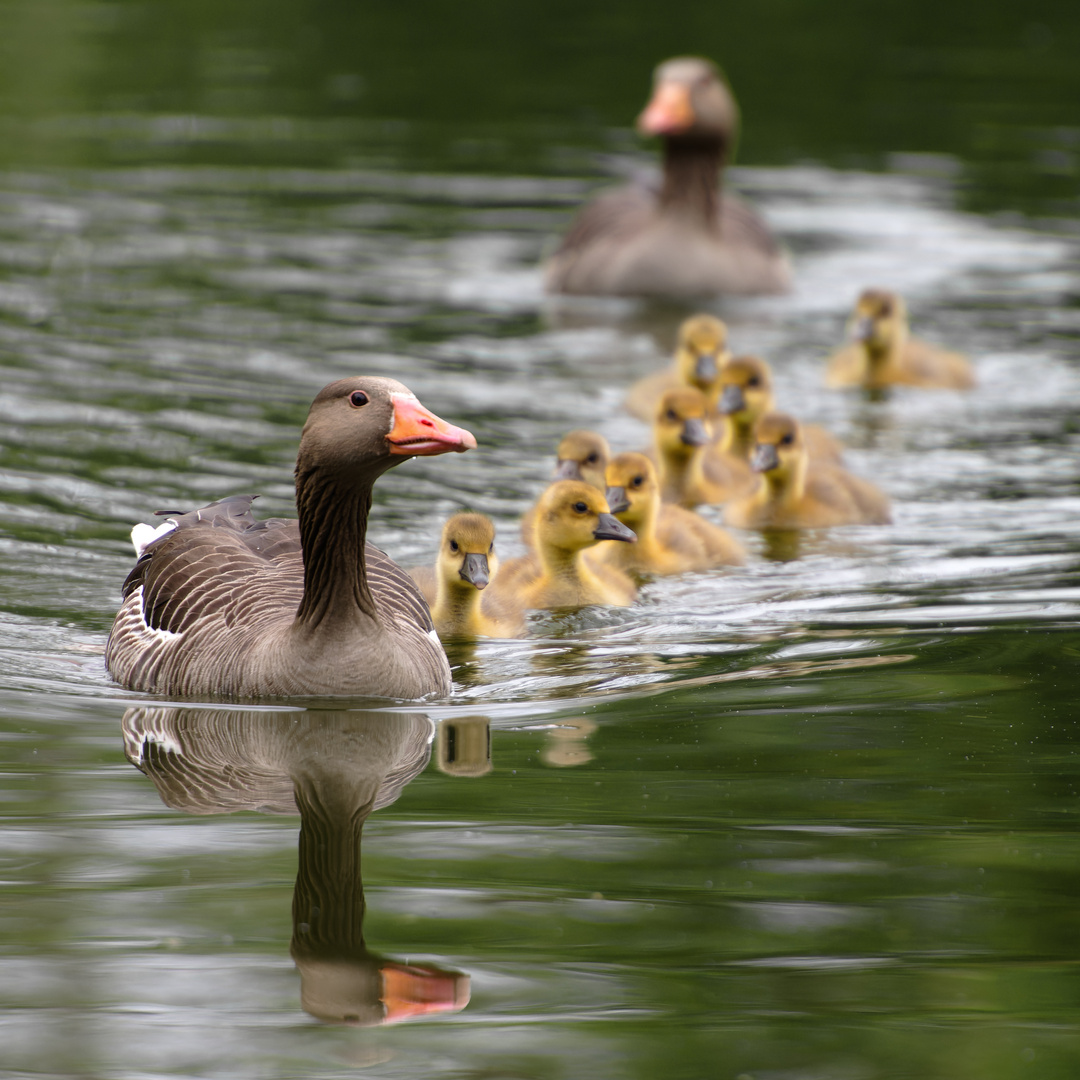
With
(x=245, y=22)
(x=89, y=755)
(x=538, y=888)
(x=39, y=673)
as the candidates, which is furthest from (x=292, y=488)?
(x=245, y=22)

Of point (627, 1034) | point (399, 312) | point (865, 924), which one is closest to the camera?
point (627, 1034)

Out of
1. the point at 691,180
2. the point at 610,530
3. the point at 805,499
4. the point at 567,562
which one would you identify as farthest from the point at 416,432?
the point at 691,180

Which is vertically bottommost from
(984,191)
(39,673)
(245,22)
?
(39,673)

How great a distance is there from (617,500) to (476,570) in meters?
1.74

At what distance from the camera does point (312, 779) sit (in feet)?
22.5

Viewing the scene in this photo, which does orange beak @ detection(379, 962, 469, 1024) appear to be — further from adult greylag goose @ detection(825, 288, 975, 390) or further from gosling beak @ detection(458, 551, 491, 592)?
adult greylag goose @ detection(825, 288, 975, 390)

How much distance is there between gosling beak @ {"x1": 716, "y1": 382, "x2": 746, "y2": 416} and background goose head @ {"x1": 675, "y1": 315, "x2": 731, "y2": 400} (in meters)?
0.79

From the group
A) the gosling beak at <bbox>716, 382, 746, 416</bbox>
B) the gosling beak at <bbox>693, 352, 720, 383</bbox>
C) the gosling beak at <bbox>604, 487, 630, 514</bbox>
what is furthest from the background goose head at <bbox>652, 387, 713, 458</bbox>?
the gosling beak at <bbox>693, 352, 720, 383</bbox>

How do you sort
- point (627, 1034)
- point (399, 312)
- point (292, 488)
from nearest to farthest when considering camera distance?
point (627, 1034), point (292, 488), point (399, 312)

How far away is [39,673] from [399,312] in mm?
8008

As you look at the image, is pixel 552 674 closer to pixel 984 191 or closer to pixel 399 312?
pixel 399 312

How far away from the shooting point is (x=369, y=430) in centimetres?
715

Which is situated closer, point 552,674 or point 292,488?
point 552,674

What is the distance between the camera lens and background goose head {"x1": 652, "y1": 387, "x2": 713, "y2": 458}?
11.2 metres
